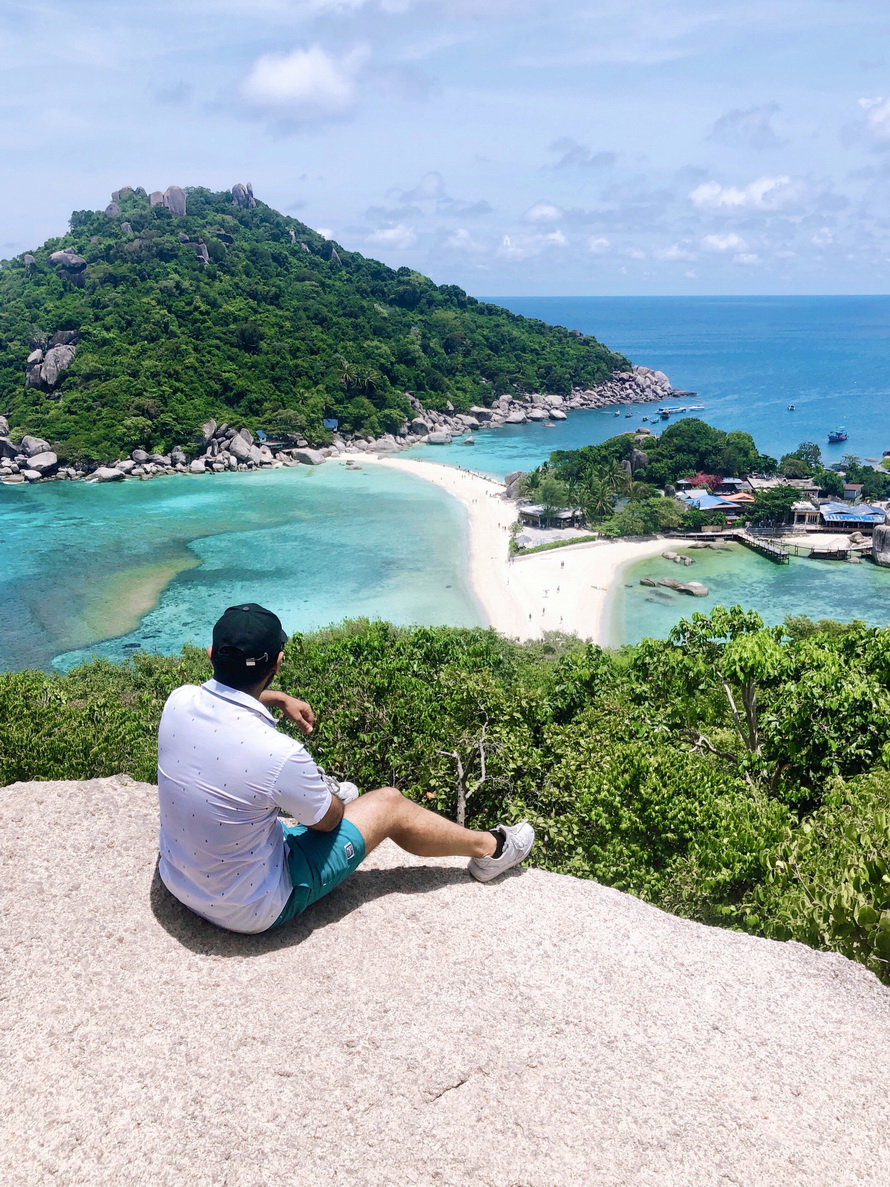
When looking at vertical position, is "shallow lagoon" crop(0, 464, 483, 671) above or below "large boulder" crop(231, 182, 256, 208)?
below

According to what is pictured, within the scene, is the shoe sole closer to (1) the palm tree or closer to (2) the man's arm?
(2) the man's arm

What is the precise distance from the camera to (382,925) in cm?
429

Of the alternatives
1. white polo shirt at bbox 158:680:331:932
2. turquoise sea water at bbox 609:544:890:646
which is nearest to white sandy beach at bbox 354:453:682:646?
turquoise sea water at bbox 609:544:890:646

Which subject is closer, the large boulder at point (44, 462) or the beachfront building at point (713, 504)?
the beachfront building at point (713, 504)

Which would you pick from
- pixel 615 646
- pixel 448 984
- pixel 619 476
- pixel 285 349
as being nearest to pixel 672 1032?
pixel 448 984

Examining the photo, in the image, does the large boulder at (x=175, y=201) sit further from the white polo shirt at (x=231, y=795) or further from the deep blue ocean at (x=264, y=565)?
the white polo shirt at (x=231, y=795)

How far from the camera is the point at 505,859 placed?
475cm

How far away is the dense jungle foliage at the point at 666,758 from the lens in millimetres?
6160

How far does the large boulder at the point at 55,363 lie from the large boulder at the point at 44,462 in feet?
37.1

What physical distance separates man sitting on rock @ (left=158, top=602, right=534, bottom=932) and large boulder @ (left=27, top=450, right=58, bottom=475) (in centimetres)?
5593

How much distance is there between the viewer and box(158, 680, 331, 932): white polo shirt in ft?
11.8

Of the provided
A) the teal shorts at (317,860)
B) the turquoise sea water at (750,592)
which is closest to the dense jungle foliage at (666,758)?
the teal shorts at (317,860)

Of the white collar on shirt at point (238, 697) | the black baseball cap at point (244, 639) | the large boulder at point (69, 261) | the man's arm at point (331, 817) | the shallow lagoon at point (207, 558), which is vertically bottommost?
the shallow lagoon at point (207, 558)

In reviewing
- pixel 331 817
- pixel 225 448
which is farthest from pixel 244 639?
pixel 225 448
